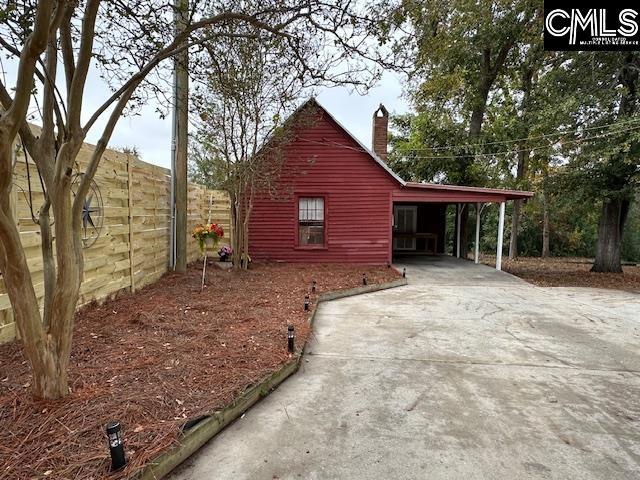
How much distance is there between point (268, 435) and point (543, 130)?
12431mm

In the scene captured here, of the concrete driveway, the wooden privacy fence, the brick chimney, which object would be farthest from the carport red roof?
the wooden privacy fence

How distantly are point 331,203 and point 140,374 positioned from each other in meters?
8.18

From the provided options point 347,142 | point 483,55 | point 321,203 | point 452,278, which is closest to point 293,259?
point 321,203

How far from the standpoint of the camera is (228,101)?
24.8 feet

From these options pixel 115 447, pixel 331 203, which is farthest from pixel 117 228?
pixel 331 203

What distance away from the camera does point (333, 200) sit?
34.7 ft

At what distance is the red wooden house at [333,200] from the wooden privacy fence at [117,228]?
368cm

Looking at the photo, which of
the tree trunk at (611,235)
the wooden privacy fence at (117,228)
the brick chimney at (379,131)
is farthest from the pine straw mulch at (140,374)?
the tree trunk at (611,235)

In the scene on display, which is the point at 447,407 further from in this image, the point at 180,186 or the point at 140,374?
the point at 180,186

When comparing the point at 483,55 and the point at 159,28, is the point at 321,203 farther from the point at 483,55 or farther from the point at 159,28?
the point at 483,55

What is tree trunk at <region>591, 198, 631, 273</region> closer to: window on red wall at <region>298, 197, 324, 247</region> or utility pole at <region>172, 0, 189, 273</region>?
window on red wall at <region>298, 197, 324, 247</region>

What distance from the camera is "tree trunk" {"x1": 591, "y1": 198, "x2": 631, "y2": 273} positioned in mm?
11594

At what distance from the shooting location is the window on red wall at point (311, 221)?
10664 millimetres

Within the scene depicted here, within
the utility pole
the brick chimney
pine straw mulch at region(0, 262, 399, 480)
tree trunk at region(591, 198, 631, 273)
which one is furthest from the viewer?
the brick chimney
